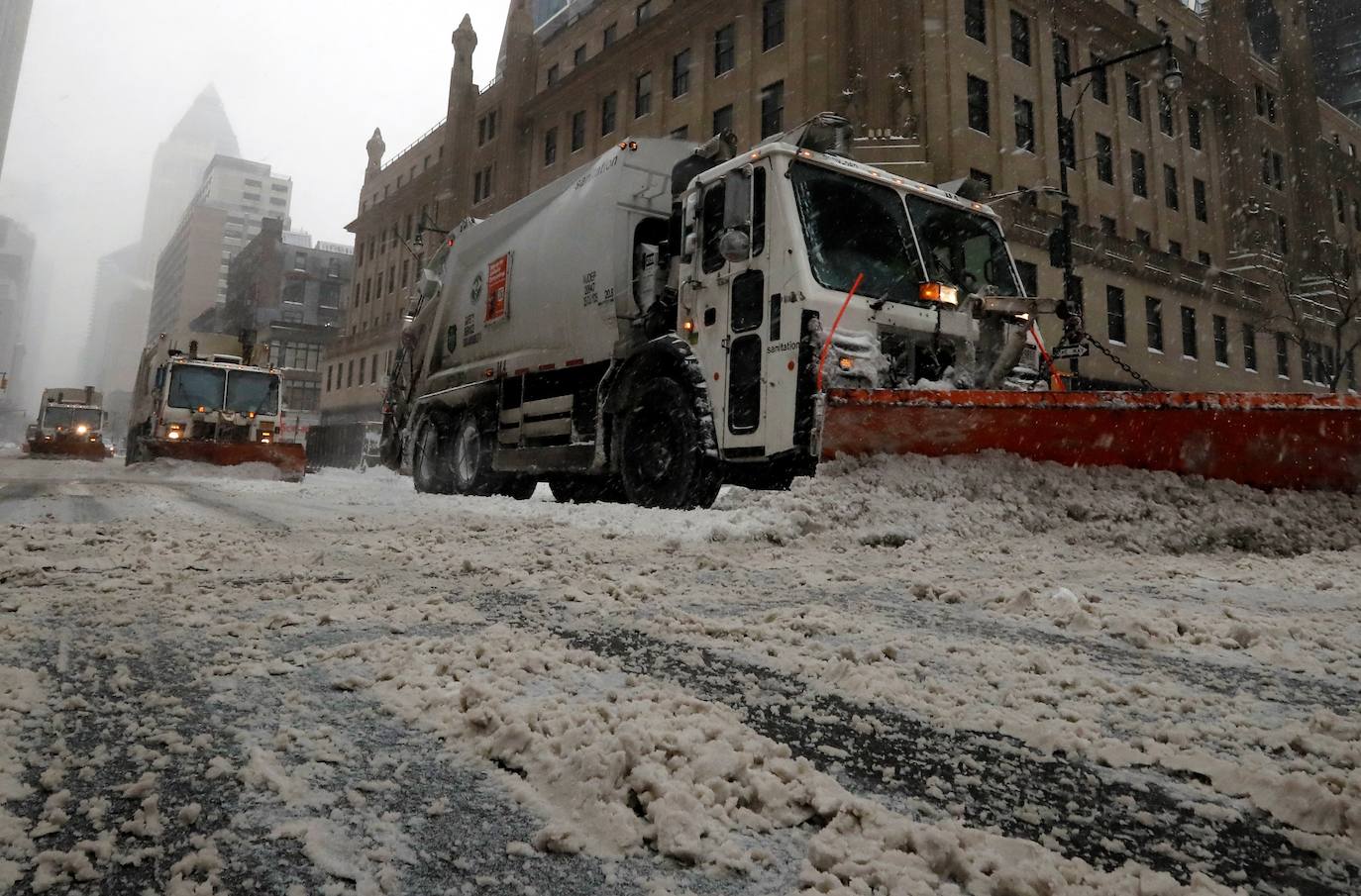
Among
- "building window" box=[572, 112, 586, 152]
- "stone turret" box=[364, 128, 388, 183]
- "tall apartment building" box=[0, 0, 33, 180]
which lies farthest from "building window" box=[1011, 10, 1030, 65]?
"tall apartment building" box=[0, 0, 33, 180]

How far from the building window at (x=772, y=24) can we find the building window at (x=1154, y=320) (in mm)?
15704

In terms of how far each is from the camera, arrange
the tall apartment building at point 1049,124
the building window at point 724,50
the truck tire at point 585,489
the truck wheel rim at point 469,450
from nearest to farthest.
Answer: the truck tire at point 585,489 < the truck wheel rim at point 469,450 < the tall apartment building at point 1049,124 < the building window at point 724,50

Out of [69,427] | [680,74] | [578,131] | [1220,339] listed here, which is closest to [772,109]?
[680,74]

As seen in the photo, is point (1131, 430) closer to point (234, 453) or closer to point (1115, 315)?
point (234, 453)

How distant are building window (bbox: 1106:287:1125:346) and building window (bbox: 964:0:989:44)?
30.7 feet

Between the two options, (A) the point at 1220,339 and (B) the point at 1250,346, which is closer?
(A) the point at 1220,339

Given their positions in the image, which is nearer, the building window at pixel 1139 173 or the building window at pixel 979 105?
the building window at pixel 979 105

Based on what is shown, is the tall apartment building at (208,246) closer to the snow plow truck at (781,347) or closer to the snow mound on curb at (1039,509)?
the snow plow truck at (781,347)

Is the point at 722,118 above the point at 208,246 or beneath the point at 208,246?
beneath

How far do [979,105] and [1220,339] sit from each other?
49.3 ft

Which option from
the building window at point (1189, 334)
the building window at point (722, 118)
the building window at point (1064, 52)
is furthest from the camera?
the building window at point (1189, 334)

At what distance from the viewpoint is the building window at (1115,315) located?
26.2 m

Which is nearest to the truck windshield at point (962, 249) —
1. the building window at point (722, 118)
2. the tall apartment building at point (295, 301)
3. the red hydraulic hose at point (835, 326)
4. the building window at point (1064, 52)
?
the red hydraulic hose at point (835, 326)

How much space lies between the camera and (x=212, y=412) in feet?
58.5
